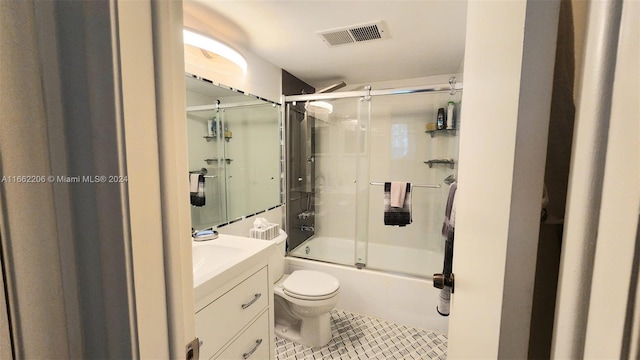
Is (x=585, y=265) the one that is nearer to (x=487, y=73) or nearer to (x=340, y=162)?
(x=487, y=73)

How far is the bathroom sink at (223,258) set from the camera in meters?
1.03

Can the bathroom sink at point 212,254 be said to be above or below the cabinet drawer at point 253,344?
above

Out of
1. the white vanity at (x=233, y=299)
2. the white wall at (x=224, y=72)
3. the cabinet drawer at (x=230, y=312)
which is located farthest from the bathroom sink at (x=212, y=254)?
the white wall at (x=224, y=72)

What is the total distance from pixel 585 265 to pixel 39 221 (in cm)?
78

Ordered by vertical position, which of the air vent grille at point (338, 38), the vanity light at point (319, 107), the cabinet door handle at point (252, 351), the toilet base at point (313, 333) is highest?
the air vent grille at point (338, 38)

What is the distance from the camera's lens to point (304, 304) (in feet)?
5.74

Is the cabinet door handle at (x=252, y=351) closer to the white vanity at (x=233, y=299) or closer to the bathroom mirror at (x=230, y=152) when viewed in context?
the white vanity at (x=233, y=299)

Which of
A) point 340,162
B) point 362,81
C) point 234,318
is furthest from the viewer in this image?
point 340,162

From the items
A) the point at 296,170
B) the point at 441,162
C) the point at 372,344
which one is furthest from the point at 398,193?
the point at 372,344

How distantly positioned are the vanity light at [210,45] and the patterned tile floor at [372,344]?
1.98m

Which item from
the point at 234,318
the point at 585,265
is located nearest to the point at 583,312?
the point at 585,265

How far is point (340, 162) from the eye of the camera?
9.87ft

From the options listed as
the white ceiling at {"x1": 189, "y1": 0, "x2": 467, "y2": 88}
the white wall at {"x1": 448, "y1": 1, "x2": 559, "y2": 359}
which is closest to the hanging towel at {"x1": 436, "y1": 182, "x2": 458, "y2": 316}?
the white wall at {"x1": 448, "y1": 1, "x2": 559, "y2": 359}

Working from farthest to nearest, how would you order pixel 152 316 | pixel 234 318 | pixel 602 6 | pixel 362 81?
pixel 362 81
pixel 234 318
pixel 152 316
pixel 602 6
